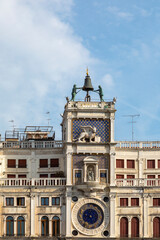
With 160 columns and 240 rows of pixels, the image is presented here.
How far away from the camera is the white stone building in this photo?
305 ft

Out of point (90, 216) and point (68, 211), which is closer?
point (68, 211)

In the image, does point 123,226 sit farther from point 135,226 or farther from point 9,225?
point 9,225

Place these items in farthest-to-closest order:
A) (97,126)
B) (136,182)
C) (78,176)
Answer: (136,182) < (97,126) < (78,176)

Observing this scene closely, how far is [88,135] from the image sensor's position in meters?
94.6

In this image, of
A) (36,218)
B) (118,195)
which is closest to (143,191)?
(118,195)

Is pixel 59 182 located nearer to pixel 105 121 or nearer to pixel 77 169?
pixel 77 169

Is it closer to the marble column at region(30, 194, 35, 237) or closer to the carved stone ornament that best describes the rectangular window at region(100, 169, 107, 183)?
the carved stone ornament

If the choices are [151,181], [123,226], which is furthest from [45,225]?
[151,181]

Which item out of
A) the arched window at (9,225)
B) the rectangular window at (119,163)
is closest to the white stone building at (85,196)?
the arched window at (9,225)

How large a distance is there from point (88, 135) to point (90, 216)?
457 inches

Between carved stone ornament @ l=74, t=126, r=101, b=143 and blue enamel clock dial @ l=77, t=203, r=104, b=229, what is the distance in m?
9.32

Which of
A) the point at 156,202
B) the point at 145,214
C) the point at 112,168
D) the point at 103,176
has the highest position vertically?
the point at 112,168

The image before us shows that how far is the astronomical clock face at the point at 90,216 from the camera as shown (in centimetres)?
9300

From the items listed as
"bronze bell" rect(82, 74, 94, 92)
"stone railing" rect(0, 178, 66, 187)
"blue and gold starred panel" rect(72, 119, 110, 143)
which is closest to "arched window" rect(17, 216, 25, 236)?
"stone railing" rect(0, 178, 66, 187)
